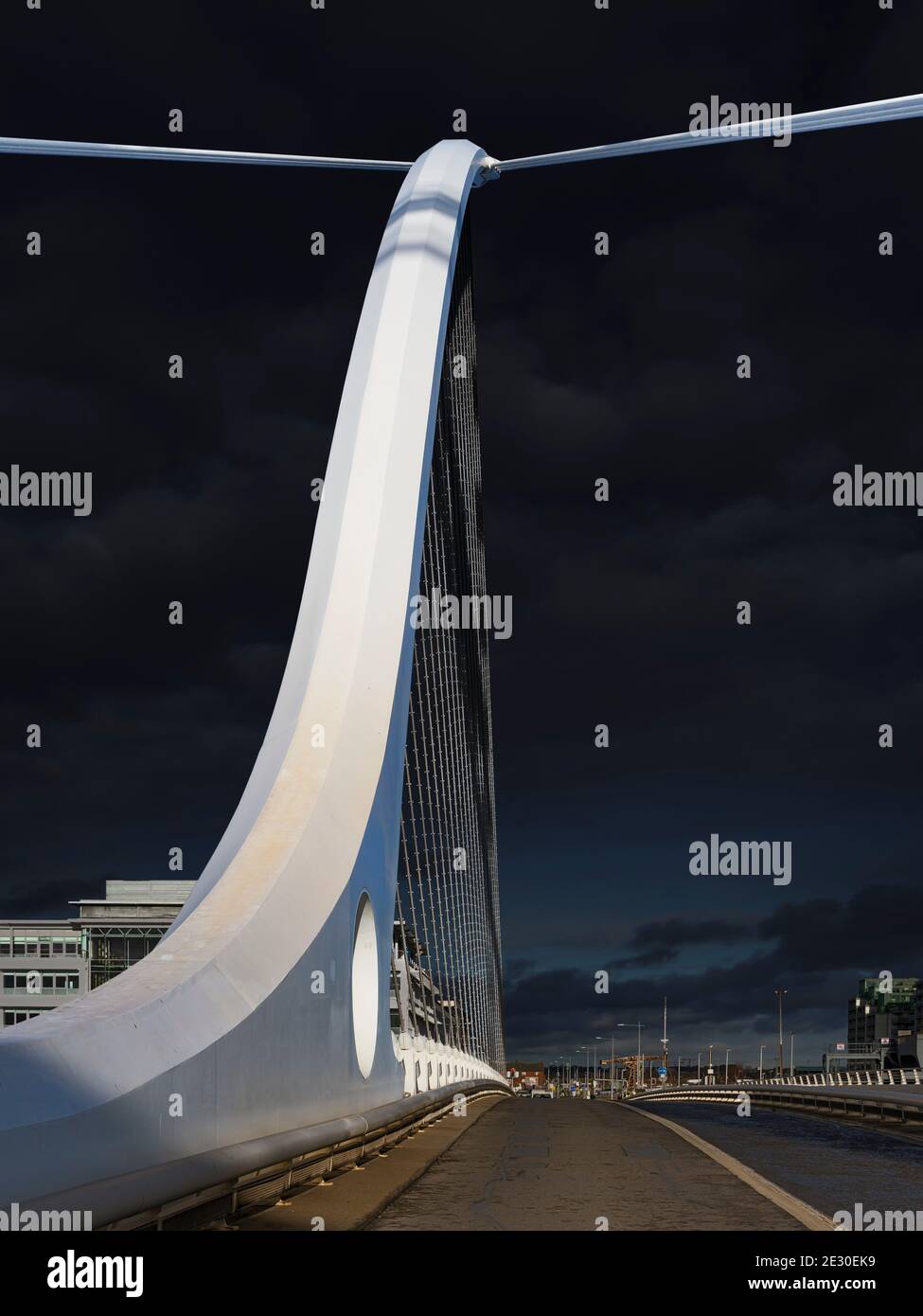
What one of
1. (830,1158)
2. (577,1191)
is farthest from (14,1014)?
(577,1191)

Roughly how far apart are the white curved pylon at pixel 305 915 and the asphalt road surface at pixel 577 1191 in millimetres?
918

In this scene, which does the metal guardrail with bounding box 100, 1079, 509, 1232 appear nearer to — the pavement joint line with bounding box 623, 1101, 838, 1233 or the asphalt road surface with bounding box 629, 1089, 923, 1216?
the pavement joint line with bounding box 623, 1101, 838, 1233

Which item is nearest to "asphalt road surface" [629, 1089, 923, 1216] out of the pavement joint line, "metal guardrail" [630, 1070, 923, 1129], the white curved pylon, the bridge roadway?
the pavement joint line

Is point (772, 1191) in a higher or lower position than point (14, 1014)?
higher

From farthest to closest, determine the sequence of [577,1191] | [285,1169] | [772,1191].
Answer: [772,1191]
[577,1191]
[285,1169]

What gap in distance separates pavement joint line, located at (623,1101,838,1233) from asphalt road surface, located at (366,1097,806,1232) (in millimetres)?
72

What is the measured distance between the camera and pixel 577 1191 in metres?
8.99

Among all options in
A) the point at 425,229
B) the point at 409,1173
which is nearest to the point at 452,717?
the point at 425,229

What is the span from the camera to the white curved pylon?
546 centimetres

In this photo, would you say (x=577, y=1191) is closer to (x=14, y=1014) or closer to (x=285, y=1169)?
(x=285, y=1169)

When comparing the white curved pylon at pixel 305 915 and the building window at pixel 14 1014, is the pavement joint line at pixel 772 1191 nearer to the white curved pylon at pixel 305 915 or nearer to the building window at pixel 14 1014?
the white curved pylon at pixel 305 915

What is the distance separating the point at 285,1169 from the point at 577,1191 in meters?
2.14

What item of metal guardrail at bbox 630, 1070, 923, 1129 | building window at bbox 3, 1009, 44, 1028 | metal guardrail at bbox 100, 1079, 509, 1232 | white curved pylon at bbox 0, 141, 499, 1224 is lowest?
building window at bbox 3, 1009, 44, 1028
